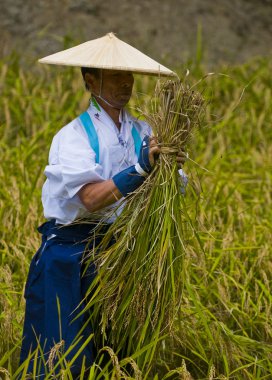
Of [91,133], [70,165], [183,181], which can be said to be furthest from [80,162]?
[183,181]

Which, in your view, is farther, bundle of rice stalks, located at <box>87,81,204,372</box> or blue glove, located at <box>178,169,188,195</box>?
blue glove, located at <box>178,169,188,195</box>

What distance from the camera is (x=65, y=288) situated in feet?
11.3

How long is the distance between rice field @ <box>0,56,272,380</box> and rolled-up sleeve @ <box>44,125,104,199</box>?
1.14 ft

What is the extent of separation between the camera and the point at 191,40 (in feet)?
23.1

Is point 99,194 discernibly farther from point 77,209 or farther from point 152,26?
point 152,26

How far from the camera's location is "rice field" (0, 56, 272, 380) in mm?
3857

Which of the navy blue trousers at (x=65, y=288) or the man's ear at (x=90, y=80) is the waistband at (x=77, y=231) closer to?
the navy blue trousers at (x=65, y=288)

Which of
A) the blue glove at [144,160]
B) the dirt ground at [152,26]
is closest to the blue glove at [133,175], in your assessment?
the blue glove at [144,160]

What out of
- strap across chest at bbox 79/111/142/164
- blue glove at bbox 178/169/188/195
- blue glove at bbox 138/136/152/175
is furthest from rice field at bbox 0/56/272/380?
Result: strap across chest at bbox 79/111/142/164

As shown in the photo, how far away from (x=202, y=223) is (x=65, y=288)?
3.97ft

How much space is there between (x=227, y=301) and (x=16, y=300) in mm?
843

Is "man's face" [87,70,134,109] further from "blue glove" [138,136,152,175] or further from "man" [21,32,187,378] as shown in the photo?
"blue glove" [138,136,152,175]

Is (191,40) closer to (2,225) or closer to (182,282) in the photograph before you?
(2,225)

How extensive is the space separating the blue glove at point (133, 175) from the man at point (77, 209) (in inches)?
0.6
